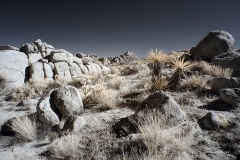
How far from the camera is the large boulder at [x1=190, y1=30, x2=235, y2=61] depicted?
14320 millimetres

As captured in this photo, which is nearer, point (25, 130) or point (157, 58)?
point (25, 130)

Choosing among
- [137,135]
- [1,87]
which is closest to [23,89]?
[1,87]

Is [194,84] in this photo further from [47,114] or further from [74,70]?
[74,70]

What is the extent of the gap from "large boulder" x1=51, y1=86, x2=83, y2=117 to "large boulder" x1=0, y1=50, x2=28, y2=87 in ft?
25.3

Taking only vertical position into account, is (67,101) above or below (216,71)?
below

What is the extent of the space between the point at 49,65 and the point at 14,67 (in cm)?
282

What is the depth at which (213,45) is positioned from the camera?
14.6 metres

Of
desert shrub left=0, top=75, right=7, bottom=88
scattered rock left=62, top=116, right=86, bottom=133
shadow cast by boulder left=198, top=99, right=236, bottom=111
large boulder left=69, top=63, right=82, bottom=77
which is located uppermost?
large boulder left=69, top=63, right=82, bottom=77

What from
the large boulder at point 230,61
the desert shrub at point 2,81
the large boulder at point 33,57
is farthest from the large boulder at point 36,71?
the large boulder at point 230,61

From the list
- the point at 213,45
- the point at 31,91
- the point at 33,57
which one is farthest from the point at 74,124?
the point at 33,57

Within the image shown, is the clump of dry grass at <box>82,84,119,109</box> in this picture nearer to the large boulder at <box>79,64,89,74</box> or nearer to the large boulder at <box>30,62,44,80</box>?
the large boulder at <box>30,62,44,80</box>

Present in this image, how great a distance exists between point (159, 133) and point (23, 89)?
979 centimetres

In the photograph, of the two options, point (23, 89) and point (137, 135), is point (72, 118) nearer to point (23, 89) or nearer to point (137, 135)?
point (137, 135)

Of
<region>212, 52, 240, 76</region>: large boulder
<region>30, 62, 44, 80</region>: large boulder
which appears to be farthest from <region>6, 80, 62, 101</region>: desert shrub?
<region>212, 52, 240, 76</region>: large boulder
